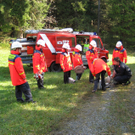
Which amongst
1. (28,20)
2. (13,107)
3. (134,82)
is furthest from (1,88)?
(28,20)

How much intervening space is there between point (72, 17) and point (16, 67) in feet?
88.5

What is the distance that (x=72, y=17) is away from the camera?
30297mm

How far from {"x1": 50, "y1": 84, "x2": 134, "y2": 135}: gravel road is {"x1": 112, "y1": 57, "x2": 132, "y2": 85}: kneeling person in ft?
6.98

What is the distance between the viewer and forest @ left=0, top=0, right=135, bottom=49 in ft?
71.2

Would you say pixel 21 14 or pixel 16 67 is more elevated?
pixel 21 14

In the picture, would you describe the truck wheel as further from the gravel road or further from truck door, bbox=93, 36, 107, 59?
the gravel road

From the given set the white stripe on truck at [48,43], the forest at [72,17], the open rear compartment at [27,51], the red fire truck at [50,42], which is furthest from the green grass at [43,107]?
the forest at [72,17]

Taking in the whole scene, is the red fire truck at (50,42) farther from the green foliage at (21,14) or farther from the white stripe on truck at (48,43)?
the green foliage at (21,14)

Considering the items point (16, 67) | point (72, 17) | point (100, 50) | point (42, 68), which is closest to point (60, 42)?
point (100, 50)

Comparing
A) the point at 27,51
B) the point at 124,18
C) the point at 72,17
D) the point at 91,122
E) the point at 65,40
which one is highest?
the point at 72,17

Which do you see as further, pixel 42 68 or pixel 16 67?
pixel 42 68

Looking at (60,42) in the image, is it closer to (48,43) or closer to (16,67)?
(48,43)

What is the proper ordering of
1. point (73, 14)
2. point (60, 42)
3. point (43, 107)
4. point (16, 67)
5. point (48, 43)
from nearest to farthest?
point (16, 67)
point (43, 107)
point (48, 43)
point (60, 42)
point (73, 14)

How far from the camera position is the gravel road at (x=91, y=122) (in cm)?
384
